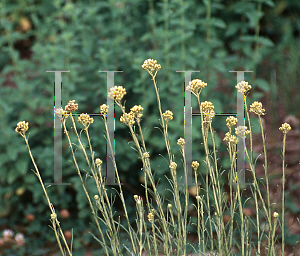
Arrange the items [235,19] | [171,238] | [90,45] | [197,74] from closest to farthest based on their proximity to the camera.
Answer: [171,238], [197,74], [90,45], [235,19]

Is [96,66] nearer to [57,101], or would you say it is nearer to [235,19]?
[57,101]

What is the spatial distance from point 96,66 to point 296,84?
1.58 m

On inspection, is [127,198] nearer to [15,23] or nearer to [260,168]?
[260,168]

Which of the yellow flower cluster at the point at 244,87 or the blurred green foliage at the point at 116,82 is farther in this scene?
the blurred green foliage at the point at 116,82

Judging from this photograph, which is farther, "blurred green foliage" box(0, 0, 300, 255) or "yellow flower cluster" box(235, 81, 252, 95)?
"blurred green foliage" box(0, 0, 300, 255)

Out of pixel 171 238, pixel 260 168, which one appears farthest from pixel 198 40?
pixel 171 238

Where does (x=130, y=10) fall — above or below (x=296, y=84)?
above

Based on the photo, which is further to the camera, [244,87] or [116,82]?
[116,82]

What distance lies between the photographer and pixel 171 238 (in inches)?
50.9

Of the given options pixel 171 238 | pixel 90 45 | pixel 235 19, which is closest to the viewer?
pixel 171 238

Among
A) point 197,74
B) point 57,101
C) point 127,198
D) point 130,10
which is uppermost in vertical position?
point 130,10

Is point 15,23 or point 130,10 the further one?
point 15,23

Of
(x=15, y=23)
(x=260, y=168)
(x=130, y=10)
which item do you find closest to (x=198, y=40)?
(x=130, y=10)

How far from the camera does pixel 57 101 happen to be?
2252 millimetres
